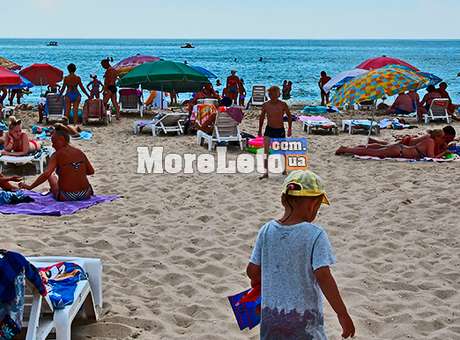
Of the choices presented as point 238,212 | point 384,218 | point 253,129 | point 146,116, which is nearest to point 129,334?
point 238,212

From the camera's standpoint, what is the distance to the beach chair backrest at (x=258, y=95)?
61.0 feet

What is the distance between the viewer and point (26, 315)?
10.9 ft

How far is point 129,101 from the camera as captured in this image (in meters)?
15.4

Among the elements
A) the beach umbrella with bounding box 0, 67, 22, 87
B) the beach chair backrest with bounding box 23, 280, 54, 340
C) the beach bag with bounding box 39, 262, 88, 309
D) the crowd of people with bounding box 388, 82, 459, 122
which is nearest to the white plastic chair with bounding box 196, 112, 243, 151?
the beach umbrella with bounding box 0, 67, 22, 87

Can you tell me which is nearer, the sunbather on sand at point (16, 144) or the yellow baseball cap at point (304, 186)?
the yellow baseball cap at point (304, 186)

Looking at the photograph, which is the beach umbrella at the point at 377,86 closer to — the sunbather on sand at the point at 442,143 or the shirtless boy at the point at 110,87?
the sunbather on sand at the point at 442,143

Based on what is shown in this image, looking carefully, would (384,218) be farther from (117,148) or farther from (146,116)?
(146,116)

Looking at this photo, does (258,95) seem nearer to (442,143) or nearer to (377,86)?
(377,86)

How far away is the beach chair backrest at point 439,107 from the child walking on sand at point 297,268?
41.1 ft

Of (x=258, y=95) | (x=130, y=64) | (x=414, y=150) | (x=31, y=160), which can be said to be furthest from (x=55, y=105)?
(x=414, y=150)

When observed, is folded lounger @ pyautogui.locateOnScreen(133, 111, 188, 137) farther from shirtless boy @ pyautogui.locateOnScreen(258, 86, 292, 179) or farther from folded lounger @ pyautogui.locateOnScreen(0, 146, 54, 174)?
shirtless boy @ pyautogui.locateOnScreen(258, 86, 292, 179)

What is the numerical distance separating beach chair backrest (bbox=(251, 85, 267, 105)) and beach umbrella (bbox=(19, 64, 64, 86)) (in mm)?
5453

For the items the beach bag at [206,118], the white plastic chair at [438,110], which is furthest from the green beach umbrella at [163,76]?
the white plastic chair at [438,110]

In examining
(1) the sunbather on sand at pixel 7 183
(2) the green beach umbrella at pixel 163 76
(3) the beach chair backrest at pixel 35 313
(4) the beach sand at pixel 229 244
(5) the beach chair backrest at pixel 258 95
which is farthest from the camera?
(5) the beach chair backrest at pixel 258 95
